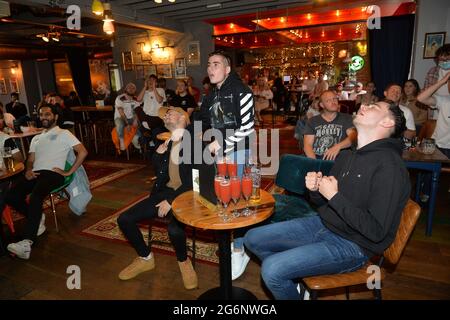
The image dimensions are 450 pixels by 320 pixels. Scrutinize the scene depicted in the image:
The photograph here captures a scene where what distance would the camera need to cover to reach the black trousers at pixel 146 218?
2291 mm

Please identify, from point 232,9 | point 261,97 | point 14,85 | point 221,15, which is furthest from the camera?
point 14,85

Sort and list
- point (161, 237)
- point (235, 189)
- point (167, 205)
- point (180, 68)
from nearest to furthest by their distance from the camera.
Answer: point (235, 189) < point (167, 205) < point (161, 237) < point (180, 68)

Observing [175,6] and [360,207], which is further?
[175,6]

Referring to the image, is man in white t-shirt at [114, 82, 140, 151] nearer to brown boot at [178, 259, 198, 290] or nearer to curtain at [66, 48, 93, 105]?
brown boot at [178, 259, 198, 290]

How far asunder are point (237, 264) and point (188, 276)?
0.41m

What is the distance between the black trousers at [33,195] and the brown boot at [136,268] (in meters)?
1.11

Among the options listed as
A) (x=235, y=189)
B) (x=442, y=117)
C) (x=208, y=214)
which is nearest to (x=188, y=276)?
(x=208, y=214)

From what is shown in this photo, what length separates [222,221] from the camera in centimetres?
163

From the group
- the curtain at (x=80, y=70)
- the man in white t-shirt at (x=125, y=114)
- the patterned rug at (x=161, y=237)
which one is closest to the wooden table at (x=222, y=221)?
the patterned rug at (x=161, y=237)

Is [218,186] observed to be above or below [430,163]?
above

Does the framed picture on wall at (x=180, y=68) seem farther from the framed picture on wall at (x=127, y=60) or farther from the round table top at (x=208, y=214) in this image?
the round table top at (x=208, y=214)

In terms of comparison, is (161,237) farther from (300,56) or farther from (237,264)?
(300,56)
